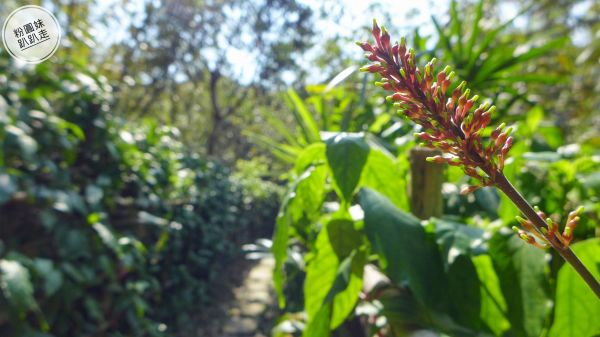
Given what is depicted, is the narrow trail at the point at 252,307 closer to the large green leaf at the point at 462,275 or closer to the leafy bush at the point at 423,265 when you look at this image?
the leafy bush at the point at 423,265

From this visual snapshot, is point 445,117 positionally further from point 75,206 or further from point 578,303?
point 75,206

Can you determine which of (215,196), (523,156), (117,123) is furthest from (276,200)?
(523,156)

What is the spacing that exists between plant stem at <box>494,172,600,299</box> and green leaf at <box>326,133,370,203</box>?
0.44 meters

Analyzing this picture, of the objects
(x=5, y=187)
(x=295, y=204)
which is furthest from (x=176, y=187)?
(x=295, y=204)

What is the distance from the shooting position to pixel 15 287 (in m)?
1.36

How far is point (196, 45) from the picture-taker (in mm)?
9766

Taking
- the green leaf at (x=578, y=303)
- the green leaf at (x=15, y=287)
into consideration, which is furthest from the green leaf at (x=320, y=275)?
the green leaf at (x=15, y=287)

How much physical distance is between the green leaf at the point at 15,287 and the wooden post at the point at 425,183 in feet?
4.31

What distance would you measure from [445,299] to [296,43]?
9766 millimetres

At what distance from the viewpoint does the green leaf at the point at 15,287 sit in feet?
4.43

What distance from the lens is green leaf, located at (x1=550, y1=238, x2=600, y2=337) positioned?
60 cm

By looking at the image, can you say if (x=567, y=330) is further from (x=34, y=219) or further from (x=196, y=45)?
(x=196, y=45)

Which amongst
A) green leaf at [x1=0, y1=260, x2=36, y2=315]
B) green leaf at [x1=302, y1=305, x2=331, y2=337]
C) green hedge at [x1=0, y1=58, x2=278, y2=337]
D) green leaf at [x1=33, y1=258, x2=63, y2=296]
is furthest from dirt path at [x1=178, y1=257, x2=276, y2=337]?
green leaf at [x1=302, y1=305, x2=331, y2=337]

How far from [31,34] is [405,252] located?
1048 millimetres
